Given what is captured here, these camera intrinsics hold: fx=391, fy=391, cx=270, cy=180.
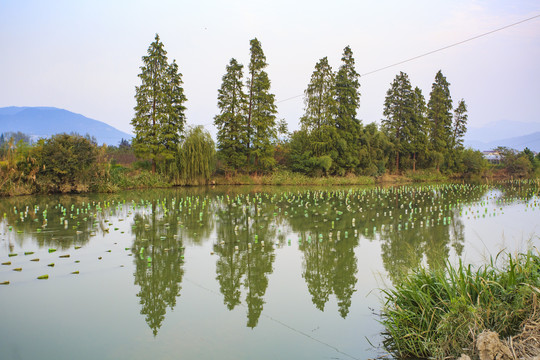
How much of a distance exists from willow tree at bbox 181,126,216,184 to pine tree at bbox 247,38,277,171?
3379mm

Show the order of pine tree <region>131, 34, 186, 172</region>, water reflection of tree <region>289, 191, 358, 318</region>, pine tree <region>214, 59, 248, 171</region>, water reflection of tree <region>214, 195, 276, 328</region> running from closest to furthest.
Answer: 1. water reflection of tree <region>214, 195, 276, 328</region>
2. water reflection of tree <region>289, 191, 358, 318</region>
3. pine tree <region>131, 34, 186, 172</region>
4. pine tree <region>214, 59, 248, 171</region>

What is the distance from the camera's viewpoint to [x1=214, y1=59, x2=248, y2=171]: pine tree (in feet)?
97.9

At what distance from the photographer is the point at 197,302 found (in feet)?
19.5

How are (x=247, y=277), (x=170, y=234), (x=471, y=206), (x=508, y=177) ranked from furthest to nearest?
1. (x=508, y=177)
2. (x=471, y=206)
3. (x=170, y=234)
4. (x=247, y=277)

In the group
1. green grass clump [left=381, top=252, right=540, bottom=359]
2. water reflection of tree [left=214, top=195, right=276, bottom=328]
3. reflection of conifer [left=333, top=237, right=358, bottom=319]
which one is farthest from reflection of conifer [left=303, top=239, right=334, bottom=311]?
green grass clump [left=381, top=252, right=540, bottom=359]

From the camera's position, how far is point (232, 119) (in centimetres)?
2977

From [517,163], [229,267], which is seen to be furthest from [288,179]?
[517,163]

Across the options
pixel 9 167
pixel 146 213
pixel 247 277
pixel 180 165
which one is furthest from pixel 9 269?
pixel 180 165

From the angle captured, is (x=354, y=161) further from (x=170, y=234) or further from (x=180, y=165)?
(x=170, y=234)

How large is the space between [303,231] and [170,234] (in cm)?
Answer: 379

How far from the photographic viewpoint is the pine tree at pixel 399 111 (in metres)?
37.5

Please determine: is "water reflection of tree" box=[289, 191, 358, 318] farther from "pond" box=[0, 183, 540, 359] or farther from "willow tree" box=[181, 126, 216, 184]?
"willow tree" box=[181, 126, 216, 184]

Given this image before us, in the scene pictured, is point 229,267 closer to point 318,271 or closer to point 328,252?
point 318,271

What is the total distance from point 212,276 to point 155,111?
70.9 feet
